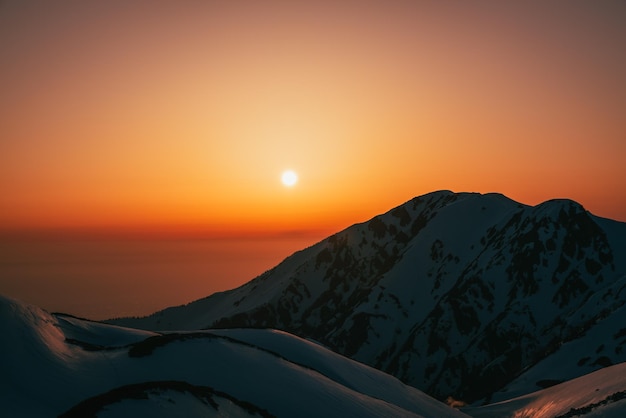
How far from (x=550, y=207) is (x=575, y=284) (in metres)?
34.8

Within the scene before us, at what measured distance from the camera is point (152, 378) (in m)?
27.3

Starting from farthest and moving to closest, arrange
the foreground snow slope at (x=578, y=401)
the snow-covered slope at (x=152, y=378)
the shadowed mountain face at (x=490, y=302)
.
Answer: the shadowed mountain face at (x=490, y=302)
the foreground snow slope at (x=578, y=401)
the snow-covered slope at (x=152, y=378)

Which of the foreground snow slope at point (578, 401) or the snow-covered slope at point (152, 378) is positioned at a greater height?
the snow-covered slope at point (152, 378)

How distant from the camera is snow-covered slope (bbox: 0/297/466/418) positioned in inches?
850

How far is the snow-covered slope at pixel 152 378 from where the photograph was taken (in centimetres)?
2159

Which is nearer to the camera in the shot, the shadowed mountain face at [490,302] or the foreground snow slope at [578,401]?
the foreground snow slope at [578,401]

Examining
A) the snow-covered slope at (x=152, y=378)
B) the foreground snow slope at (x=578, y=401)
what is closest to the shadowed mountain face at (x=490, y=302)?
the foreground snow slope at (x=578, y=401)

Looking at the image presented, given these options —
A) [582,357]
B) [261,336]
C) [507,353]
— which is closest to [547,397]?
[261,336]

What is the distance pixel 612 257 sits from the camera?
164375mm

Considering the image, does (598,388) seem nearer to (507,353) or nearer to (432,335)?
(507,353)

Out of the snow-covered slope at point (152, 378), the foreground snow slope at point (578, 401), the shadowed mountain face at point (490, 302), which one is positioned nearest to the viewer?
the snow-covered slope at point (152, 378)

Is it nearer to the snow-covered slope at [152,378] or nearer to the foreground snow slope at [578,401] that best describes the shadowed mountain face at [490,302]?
the foreground snow slope at [578,401]

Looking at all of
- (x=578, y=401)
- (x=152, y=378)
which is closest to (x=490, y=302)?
(x=578, y=401)

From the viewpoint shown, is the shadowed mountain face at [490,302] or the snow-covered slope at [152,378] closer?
the snow-covered slope at [152,378]
